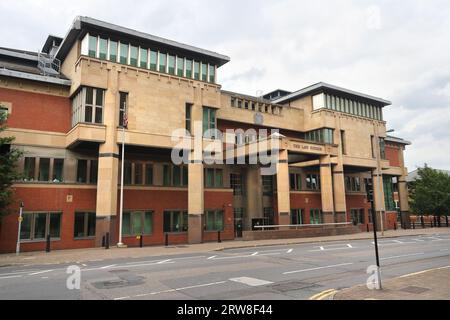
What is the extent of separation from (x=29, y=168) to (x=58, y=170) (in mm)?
2068

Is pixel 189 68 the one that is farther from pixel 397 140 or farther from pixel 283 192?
pixel 397 140

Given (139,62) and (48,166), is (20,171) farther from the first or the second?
(139,62)

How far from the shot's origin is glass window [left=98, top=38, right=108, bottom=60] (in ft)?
93.2

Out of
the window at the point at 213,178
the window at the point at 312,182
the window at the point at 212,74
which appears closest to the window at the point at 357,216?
the window at the point at 312,182

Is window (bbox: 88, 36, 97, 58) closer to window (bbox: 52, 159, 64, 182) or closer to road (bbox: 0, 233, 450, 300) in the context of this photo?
window (bbox: 52, 159, 64, 182)

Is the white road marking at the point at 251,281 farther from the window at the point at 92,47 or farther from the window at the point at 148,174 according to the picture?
the window at the point at 92,47

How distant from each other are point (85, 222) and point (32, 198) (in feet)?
14.2

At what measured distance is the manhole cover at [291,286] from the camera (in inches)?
425

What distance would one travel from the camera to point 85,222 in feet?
94.3

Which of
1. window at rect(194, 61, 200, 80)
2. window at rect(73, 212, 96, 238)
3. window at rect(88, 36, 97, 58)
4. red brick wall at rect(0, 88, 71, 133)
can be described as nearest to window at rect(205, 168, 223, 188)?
window at rect(194, 61, 200, 80)

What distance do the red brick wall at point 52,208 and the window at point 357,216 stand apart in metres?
35.2
